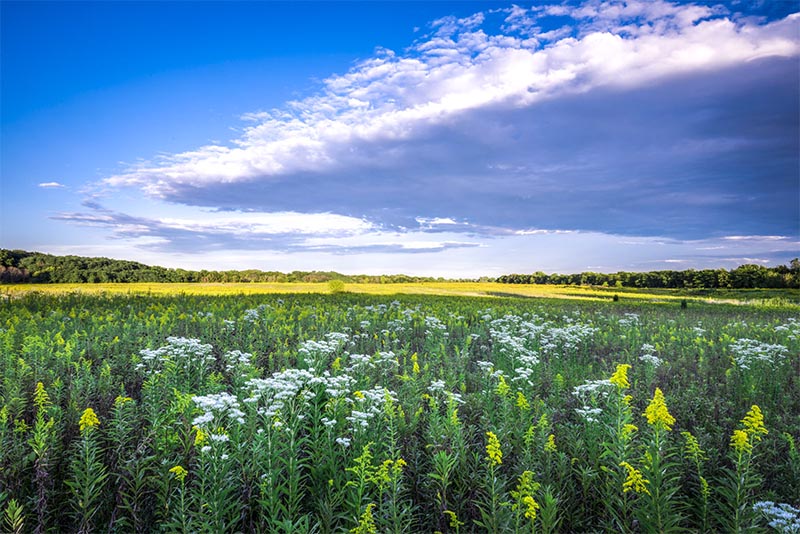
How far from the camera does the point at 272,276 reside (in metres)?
62.4

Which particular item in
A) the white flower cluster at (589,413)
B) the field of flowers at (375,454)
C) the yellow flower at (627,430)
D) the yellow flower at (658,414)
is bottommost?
the field of flowers at (375,454)

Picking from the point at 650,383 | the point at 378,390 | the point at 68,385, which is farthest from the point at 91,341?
the point at 650,383

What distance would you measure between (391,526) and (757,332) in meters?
17.4

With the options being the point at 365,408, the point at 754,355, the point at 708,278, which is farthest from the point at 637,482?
the point at 708,278

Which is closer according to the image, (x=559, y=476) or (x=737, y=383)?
(x=559, y=476)

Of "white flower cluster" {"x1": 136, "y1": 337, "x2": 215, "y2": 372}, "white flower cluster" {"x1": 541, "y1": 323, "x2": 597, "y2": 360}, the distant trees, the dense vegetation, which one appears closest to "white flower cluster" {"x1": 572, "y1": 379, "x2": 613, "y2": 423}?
"white flower cluster" {"x1": 541, "y1": 323, "x2": 597, "y2": 360}

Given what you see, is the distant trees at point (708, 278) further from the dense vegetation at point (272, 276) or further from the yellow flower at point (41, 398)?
the yellow flower at point (41, 398)

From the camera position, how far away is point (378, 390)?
19.9 feet

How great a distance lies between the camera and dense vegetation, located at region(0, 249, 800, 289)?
40000 millimetres

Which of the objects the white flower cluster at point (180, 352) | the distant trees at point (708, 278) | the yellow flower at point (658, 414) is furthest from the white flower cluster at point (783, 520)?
the distant trees at point (708, 278)

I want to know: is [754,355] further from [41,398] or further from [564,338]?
[41,398]

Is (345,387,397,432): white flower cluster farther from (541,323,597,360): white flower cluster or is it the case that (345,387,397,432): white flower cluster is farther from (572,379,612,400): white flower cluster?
(541,323,597,360): white flower cluster

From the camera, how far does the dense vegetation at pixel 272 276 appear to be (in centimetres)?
4000

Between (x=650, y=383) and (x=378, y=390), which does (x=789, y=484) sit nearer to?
(x=650, y=383)
